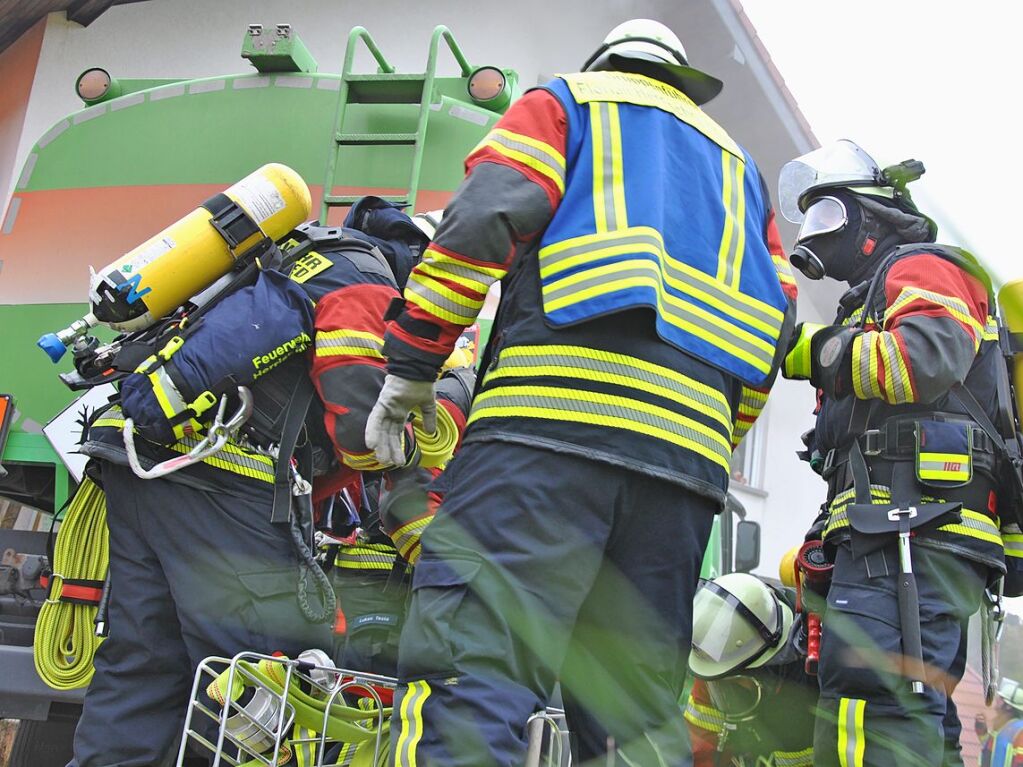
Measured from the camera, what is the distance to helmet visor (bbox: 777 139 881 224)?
3.42 metres

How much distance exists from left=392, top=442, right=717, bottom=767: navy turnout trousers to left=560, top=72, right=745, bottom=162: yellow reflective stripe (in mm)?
783

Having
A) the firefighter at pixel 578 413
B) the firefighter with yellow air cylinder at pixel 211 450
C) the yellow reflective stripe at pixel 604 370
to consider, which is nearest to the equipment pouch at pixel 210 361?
the firefighter with yellow air cylinder at pixel 211 450

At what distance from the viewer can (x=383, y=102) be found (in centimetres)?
459

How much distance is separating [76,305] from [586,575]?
10.8 ft

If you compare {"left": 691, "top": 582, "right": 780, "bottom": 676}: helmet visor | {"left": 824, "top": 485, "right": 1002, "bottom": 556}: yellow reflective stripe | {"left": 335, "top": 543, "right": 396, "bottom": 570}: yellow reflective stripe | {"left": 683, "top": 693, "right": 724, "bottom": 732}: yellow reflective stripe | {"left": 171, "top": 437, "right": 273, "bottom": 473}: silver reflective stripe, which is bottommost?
{"left": 683, "top": 693, "right": 724, "bottom": 732}: yellow reflective stripe

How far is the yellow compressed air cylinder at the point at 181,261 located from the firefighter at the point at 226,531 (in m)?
0.16

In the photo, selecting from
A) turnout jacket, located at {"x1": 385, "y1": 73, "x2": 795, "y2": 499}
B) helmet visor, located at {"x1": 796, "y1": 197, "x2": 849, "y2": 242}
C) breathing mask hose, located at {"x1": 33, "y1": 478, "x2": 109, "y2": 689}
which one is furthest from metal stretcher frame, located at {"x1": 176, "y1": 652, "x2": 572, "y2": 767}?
helmet visor, located at {"x1": 796, "y1": 197, "x2": 849, "y2": 242}

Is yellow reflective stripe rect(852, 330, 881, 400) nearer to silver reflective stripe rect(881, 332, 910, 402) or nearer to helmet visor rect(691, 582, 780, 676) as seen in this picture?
silver reflective stripe rect(881, 332, 910, 402)

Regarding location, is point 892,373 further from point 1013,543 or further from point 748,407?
point 1013,543

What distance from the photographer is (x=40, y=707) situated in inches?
143

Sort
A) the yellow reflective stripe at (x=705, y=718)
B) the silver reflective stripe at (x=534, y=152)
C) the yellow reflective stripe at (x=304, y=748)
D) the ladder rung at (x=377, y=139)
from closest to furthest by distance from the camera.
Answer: the silver reflective stripe at (x=534, y=152) < the yellow reflective stripe at (x=304, y=748) < the yellow reflective stripe at (x=705, y=718) < the ladder rung at (x=377, y=139)

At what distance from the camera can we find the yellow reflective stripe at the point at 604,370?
6.77ft

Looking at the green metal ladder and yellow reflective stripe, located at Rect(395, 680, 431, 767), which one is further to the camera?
the green metal ladder

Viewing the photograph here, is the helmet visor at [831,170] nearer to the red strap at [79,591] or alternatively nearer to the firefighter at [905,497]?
the firefighter at [905,497]
